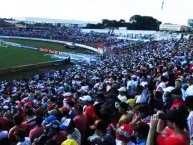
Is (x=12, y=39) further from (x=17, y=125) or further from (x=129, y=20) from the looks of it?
(x=17, y=125)

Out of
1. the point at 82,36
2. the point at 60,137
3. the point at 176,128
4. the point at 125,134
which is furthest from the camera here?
the point at 82,36

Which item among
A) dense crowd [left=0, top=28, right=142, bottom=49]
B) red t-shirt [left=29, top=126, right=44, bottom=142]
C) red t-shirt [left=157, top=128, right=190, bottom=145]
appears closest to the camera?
red t-shirt [left=157, top=128, right=190, bottom=145]

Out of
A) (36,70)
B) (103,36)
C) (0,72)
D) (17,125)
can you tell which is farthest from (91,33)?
(17,125)

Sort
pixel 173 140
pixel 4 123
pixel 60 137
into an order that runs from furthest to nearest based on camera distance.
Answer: pixel 4 123 → pixel 60 137 → pixel 173 140

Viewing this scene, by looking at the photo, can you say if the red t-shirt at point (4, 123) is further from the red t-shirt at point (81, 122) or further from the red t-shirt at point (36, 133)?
the red t-shirt at point (81, 122)

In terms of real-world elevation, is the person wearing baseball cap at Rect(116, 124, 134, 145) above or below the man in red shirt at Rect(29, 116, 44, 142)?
above

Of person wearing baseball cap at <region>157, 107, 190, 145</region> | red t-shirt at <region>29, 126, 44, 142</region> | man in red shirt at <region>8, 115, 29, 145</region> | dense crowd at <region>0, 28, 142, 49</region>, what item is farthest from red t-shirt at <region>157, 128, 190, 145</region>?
dense crowd at <region>0, 28, 142, 49</region>

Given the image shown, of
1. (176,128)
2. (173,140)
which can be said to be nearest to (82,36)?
(176,128)

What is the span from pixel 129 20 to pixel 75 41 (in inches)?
2117

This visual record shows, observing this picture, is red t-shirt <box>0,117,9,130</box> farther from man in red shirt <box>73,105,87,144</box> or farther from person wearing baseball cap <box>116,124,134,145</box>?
person wearing baseball cap <box>116,124,134,145</box>

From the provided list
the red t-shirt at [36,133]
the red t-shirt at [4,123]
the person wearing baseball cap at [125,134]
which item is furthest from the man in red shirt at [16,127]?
the person wearing baseball cap at [125,134]

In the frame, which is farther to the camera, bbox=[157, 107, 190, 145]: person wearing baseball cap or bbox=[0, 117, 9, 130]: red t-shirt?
bbox=[0, 117, 9, 130]: red t-shirt

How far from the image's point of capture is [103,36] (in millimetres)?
78938

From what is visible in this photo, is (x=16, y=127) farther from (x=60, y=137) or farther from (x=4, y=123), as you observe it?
(x=60, y=137)
